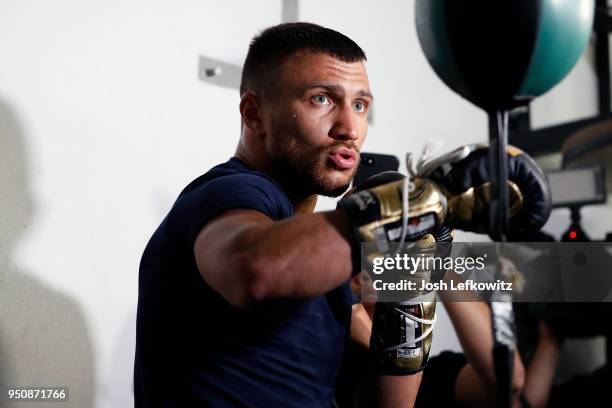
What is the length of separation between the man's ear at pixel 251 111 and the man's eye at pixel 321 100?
13 centimetres

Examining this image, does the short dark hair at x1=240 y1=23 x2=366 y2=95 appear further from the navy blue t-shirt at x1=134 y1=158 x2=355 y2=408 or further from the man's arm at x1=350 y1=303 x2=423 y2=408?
the man's arm at x1=350 y1=303 x2=423 y2=408

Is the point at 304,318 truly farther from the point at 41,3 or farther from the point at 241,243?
the point at 41,3

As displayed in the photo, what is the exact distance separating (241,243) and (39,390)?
0.91 m

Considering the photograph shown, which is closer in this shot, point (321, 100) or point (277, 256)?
point (277, 256)

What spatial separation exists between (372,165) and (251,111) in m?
0.45

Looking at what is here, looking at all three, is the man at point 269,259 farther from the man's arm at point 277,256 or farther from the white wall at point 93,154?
the white wall at point 93,154

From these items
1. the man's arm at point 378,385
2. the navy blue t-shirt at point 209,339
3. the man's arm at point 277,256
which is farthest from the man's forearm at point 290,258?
the man's arm at point 378,385

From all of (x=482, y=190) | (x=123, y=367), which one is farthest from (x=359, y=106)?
(x=123, y=367)

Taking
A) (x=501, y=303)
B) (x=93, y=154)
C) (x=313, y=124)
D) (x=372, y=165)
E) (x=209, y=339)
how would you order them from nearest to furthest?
(x=501, y=303), (x=209, y=339), (x=313, y=124), (x=93, y=154), (x=372, y=165)

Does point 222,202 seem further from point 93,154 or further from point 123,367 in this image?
point 123,367

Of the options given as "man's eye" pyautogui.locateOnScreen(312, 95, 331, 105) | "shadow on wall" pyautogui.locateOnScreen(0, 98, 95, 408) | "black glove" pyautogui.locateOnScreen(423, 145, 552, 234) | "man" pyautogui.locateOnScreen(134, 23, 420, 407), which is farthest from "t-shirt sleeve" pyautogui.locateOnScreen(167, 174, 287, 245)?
"shadow on wall" pyautogui.locateOnScreen(0, 98, 95, 408)

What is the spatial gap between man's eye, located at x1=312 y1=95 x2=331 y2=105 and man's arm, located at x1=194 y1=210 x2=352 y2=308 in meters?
0.50

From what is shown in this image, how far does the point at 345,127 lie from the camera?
1.23 meters

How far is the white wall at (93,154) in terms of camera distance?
135 cm
